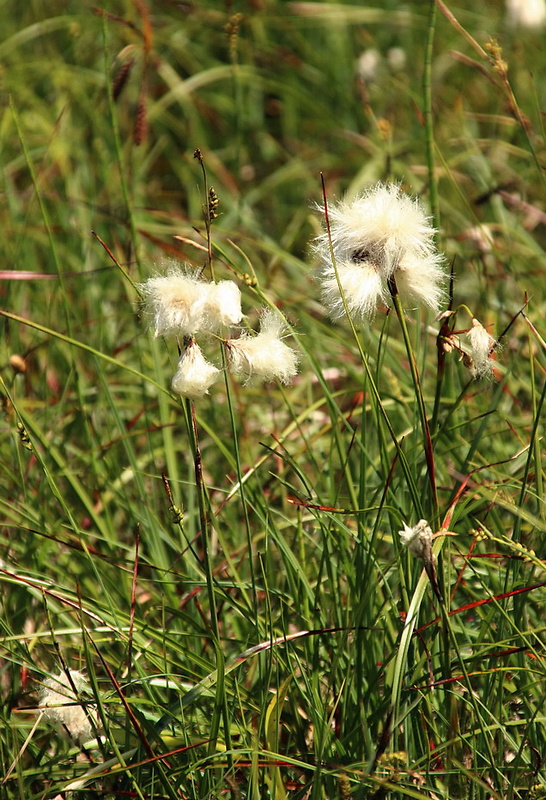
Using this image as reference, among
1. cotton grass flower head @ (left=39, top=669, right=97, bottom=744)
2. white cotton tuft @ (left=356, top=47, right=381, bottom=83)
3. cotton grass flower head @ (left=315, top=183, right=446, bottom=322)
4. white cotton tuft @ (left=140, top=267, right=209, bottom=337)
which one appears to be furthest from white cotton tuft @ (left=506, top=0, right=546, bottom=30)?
cotton grass flower head @ (left=39, top=669, right=97, bottom=744)

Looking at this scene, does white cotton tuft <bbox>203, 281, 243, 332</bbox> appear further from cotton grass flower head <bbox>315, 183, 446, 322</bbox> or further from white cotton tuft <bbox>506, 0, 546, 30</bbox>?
white cotton tuft <bbox>506, 0, 546, 30</bbox>

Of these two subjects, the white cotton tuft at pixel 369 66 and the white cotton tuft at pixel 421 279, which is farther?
the white cotton tuft at pixel 369 66

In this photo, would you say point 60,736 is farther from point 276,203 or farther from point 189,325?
point 276,203

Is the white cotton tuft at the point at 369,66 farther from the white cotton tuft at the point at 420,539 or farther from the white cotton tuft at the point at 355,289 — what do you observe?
the white cotton tuft at the point at 420,539

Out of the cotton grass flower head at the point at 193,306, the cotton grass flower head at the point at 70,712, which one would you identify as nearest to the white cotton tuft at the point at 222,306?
the cotton grass flower head at the point at 193,306

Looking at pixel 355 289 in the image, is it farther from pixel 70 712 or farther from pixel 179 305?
pixel 70 712

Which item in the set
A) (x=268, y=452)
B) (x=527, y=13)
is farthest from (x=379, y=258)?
(x=527, y=13)

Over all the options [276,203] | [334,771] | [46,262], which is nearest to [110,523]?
[334,771]
